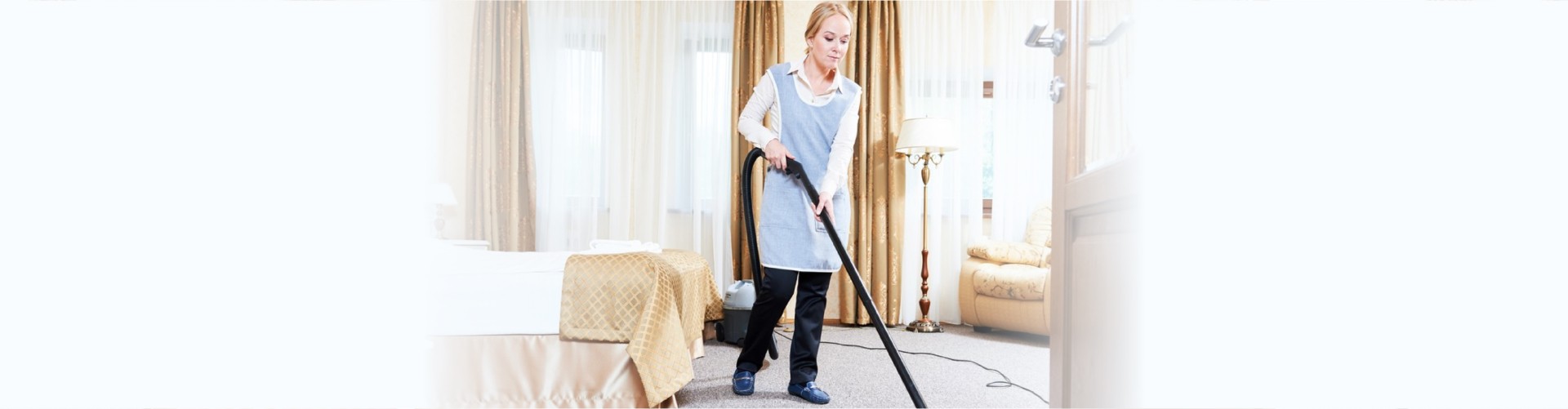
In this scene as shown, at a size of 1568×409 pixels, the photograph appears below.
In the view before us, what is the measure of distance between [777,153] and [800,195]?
142 millimetres

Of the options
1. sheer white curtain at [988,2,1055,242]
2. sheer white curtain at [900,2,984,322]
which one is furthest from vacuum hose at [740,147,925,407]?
sheer white curtain at [988,2,1055,242]

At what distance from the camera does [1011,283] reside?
11.2ft

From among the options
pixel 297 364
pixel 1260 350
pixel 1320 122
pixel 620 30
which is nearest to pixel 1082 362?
pixel 1260 350

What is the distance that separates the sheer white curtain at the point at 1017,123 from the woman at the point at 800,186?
219cm

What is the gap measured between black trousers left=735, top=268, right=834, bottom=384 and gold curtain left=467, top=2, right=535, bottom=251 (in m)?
2.16

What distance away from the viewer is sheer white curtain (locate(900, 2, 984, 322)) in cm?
407

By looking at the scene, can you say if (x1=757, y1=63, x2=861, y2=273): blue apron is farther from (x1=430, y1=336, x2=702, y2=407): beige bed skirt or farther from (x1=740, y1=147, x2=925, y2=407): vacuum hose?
(x1=430, y1=336, x2=702, y2=407): beige bed skirt

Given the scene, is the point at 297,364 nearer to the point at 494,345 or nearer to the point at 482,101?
the point at 494,345

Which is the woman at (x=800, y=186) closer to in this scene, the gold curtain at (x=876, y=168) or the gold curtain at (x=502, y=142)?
the gold curtain at (x=876, y=168)

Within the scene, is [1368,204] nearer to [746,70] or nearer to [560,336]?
[560,336]

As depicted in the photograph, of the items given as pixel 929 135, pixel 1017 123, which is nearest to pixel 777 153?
pixel 929 135

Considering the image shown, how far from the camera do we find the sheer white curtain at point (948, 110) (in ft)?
Result: 13.4

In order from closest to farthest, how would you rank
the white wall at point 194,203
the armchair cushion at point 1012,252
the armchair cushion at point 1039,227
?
the white wall at point 194,203 < the armchair cushion at point 1012,252 < the armchair cushion at point 1039,227

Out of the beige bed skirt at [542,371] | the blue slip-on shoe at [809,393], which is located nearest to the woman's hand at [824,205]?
the blue slip-on shoe at [809,393]
